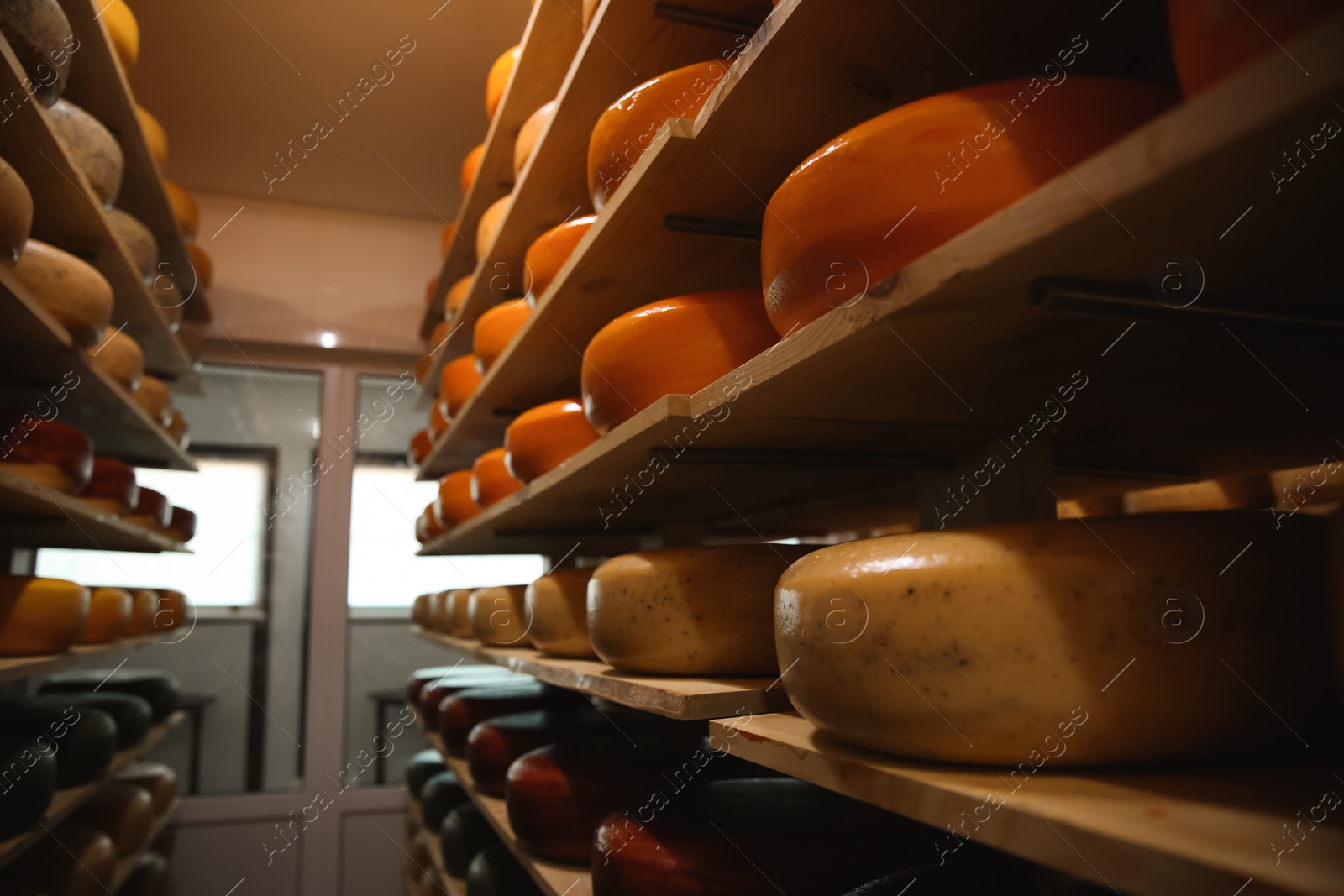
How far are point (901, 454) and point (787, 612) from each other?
42cm

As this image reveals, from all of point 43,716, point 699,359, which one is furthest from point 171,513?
point 699,359

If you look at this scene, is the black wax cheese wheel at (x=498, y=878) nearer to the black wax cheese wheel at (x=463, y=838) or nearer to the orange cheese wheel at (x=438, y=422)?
the black wax cheese wheel at (x=463, y=838)

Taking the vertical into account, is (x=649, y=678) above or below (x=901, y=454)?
below

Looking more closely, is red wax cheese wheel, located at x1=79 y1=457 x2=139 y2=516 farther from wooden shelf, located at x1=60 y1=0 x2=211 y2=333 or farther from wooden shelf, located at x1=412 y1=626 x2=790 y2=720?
wooden shelf, located at x1=412 y1=626 x2=790 y2=720

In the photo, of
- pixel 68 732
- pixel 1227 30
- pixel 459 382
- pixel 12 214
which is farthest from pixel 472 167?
pixel 1227 30

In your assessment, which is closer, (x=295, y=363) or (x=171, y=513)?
(x=171, y=513)

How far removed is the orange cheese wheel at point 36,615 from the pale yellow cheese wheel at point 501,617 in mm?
775

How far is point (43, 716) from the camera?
2135 millimetres

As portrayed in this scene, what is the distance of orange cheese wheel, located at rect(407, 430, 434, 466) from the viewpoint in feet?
10.7

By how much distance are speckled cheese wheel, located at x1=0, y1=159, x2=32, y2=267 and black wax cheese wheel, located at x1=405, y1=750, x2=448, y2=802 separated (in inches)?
83.3

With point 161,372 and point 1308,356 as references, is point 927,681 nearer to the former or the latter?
point 1308,356

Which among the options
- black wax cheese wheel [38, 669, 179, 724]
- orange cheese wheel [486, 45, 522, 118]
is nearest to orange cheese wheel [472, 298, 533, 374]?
orange cheese wheel [486, 45, 522, 118]

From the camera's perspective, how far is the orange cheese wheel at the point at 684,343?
3.19ft

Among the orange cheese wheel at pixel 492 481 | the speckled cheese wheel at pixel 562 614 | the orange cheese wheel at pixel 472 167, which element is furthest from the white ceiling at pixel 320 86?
the speckled cheese wheel at pixel 562 614
